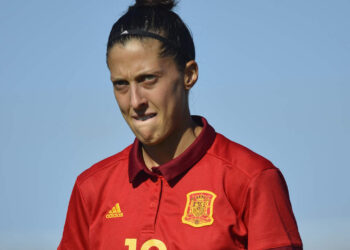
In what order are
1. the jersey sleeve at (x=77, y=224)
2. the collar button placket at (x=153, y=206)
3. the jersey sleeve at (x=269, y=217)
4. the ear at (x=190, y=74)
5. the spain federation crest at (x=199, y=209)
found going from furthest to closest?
the jersey sleeve at (x=77, y=224) < the ear at (x=190, y=74) < the collar button placket at (x=153, y=206) < the spain federation crest at (x=199, y=209) < the jersey sleeve at (x=269, y=217)

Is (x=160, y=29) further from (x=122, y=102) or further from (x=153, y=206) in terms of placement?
(x=153, y=206)

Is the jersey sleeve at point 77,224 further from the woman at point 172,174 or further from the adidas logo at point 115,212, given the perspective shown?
the adidas logo at point 115,212

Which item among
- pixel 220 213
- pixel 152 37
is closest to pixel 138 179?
pixel 220 213

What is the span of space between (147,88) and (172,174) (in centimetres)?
58

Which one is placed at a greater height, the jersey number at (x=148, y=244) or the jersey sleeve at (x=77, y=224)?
the jersey sleeve at (x=77, y=224)

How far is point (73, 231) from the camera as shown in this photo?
4574mm

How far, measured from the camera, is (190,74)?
4.25m

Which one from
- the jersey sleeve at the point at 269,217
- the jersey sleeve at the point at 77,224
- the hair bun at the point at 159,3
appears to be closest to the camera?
the jersey sleeve at the point at 269,217

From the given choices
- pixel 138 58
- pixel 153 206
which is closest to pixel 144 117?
pixel 138 58

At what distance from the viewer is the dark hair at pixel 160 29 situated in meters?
4.10

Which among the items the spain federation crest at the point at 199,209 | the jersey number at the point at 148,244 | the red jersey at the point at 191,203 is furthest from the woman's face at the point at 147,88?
the jersey number at the point at 148,244

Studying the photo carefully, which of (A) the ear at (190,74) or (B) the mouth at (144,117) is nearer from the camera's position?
(B) the mouth at (144,117)

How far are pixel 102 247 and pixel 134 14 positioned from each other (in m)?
1.55

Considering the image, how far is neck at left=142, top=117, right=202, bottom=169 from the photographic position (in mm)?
4236
